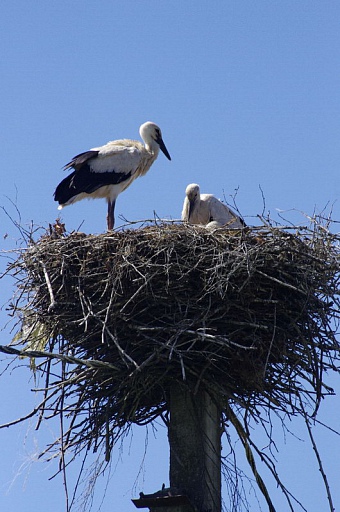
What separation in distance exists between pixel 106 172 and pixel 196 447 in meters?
4.46

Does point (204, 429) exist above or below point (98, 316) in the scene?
below

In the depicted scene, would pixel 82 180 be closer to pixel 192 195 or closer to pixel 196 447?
pixel 192 195

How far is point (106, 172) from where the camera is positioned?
10734mm

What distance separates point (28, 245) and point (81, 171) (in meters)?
2.77

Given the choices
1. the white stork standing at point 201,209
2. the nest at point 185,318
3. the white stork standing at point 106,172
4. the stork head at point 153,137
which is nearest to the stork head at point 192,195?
the white stork standing at point 201,209

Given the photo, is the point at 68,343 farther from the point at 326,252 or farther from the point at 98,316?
the point at 326,252

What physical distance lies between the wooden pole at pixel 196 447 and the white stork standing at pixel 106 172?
3.89 metres

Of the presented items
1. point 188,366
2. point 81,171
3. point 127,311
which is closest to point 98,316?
point 127,311

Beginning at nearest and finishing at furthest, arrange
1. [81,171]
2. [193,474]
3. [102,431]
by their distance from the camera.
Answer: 1. [193,474]
2. [102,431]
3. [81,171]

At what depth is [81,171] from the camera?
1072 centimetres

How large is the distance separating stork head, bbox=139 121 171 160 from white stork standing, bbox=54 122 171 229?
0.23 metres

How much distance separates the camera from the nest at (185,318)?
7.09 m

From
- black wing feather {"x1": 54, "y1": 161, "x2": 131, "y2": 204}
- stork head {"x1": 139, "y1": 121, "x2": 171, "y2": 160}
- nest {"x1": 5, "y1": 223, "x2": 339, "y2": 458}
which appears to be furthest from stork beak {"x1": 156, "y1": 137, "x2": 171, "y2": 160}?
nest {"x1": 5, "y1": 223, "x2": 339, "y2": 458}

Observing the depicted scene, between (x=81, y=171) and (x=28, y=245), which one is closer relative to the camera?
(x=28, y=245)
